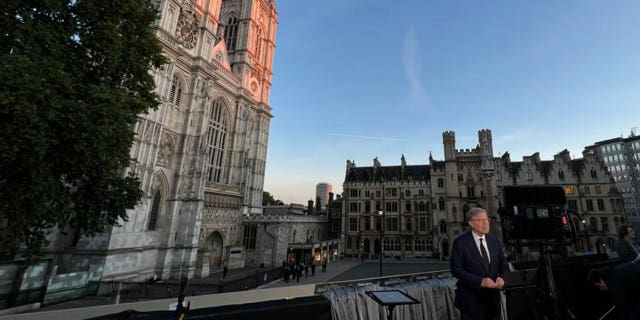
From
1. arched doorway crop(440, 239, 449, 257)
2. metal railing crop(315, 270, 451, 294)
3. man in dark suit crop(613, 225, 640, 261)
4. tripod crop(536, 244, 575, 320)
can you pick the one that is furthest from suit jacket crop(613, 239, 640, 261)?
arched doorway crop(440, 239, 449, 257)

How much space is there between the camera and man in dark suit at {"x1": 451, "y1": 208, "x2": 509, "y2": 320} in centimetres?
343

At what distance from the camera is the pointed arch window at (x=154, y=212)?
22.8m

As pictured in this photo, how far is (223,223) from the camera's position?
2975 cm

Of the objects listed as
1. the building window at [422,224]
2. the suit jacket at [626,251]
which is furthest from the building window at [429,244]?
the suit jacket at [626,251]

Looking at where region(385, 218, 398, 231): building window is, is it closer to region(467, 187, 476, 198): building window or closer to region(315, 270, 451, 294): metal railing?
region(467, 187, 476, 198): building window

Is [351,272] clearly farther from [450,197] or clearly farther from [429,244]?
[450,197]

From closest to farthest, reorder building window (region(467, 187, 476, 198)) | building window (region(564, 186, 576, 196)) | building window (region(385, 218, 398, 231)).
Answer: building window (region(564, 186, 576, 196)) < building window (region(467, 187, 476, 198)) < building window (region(385, 218, 398, 231))

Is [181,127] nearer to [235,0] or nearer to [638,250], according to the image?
[235,0]

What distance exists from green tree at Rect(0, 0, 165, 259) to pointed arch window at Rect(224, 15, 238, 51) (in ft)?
103

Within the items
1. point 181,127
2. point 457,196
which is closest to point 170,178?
point 181,127

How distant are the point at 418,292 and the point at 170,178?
24.5 meters

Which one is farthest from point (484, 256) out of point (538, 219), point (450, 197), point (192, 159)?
point (450, 197)

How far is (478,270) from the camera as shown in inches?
138

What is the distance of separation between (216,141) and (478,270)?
31.7 m
